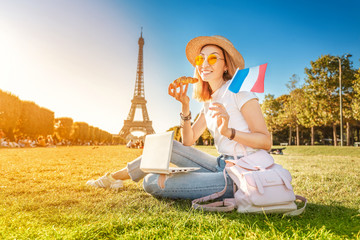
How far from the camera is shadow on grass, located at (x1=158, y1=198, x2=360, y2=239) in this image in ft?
6.08

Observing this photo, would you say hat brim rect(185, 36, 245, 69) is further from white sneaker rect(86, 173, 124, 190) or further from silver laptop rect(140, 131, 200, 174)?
white sneaker rect(86, 173, 124, 190)

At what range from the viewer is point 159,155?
8.67 ft

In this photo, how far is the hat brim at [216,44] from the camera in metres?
2.73

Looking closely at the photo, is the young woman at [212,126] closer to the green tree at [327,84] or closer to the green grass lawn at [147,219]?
the green grass lawn at [147,219]

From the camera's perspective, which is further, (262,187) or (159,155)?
(159,155)

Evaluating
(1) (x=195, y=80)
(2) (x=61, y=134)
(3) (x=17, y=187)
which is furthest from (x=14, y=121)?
(1) (x=195, y=80)

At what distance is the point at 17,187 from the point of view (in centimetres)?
371

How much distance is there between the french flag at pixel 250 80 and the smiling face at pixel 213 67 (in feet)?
1.69

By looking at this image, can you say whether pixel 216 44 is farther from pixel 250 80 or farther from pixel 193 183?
pixel 193 183

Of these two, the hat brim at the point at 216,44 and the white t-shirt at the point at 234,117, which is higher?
the hat brim at the point at 216,44

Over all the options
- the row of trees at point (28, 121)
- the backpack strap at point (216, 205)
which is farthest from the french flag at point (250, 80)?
the row of trees at point (28, 121)

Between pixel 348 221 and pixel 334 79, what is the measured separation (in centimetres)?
2201

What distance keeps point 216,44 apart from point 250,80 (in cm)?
74

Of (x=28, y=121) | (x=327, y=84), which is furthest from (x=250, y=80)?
(x=28, y=121)
